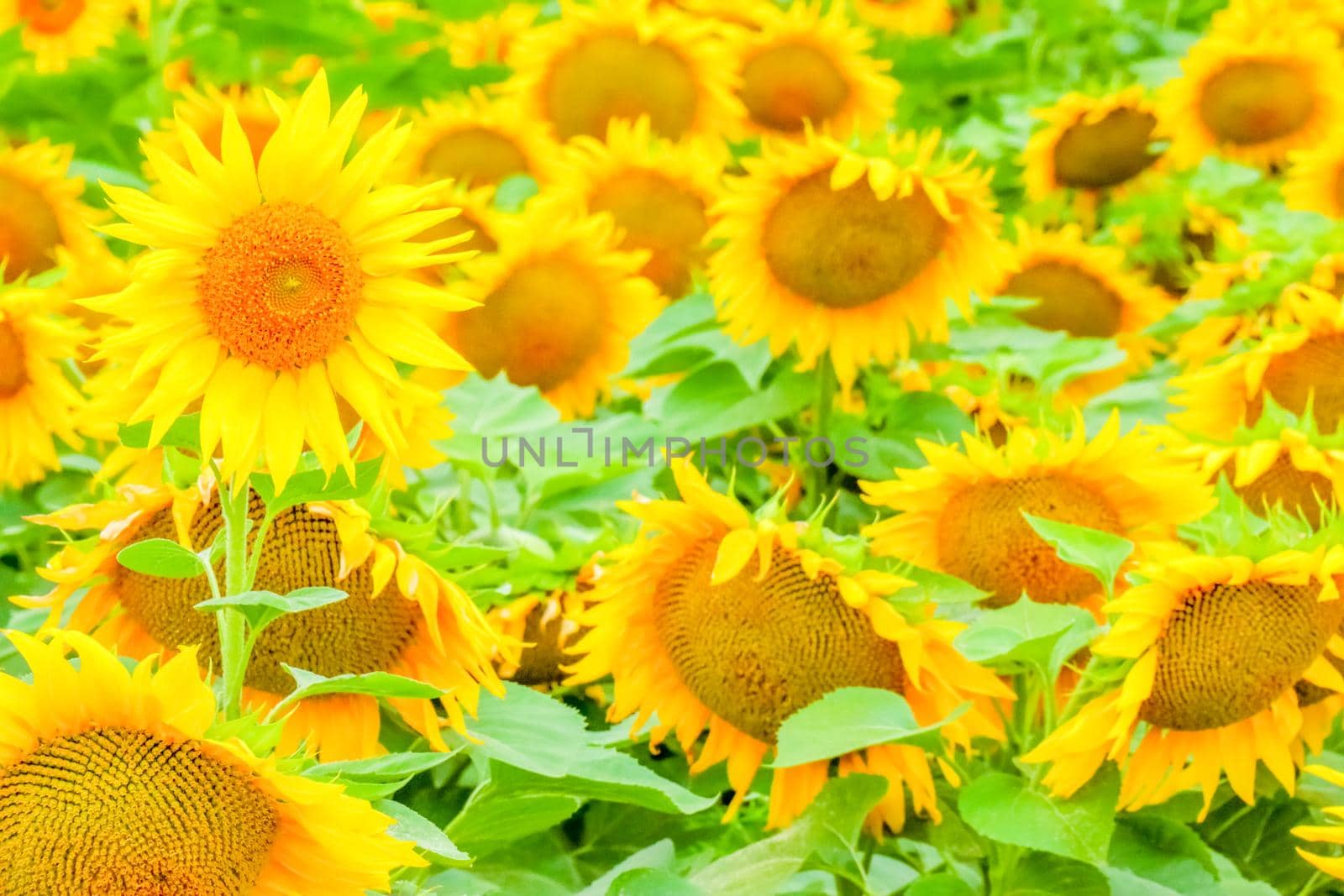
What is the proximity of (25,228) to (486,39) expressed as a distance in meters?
0.94

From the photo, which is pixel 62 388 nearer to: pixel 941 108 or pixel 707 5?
pixel 707 5

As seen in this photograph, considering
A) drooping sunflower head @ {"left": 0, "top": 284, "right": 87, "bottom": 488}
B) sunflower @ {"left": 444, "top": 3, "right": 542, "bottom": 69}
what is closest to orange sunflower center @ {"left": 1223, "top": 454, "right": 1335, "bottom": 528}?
drooping sunflower head @ {"left": 0, "top": 284, "right": 87, "bottom": 488}

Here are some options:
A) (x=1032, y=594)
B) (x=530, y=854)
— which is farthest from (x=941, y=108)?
(x=530, y=854)

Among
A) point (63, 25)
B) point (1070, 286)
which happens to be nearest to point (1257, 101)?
point (1070, 286)

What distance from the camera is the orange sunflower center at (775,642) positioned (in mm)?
1062

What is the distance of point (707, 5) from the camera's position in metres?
2.28

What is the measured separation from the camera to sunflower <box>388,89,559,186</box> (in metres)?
1.99

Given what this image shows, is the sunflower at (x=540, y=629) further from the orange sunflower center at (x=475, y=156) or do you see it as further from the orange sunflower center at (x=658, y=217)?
the orange sunflower center at (x=475, y=156)

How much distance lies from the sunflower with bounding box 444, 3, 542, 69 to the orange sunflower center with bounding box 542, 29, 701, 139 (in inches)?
13.0

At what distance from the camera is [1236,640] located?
3.24ft

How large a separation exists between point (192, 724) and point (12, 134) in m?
1.88

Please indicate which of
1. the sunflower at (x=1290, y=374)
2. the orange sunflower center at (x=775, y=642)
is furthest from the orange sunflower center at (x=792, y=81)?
the orange sunflower center at (x=775, y=642)

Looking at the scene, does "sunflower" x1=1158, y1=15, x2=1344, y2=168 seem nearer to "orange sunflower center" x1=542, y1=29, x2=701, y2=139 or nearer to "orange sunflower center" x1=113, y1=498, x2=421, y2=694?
"orange sunflower center" x1=542, y1=29, x2=701, y2=139

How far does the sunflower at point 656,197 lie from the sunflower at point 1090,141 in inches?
26.3
